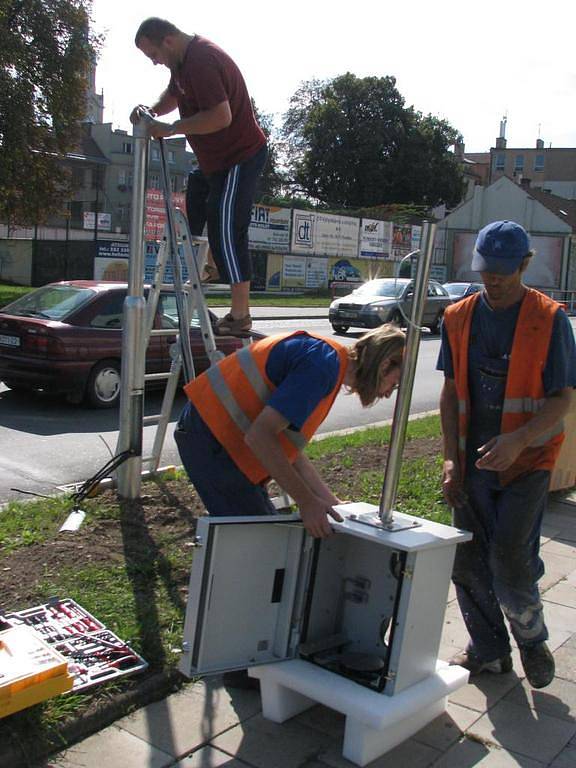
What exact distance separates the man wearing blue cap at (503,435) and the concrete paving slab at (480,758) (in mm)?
532

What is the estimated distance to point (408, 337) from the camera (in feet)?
10.6

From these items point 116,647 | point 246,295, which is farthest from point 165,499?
point 116,647

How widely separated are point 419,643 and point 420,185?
241ft

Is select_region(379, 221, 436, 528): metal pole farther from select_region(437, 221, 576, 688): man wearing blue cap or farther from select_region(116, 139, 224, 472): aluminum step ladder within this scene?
select_region(116, 139, 224, 472): aluminum step ladder

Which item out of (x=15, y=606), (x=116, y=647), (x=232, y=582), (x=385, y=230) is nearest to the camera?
(x=232, y=582)

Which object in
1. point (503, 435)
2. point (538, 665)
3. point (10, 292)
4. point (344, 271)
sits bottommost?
point (10, 292)

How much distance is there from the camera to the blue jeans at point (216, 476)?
11.5ft

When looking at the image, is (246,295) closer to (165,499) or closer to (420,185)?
(165,499)

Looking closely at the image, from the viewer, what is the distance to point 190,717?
3.35m

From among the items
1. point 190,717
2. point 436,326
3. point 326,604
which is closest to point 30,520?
point 190,717

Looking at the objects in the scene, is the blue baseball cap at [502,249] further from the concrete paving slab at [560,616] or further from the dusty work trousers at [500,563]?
the concrete paving slab at [560,616]

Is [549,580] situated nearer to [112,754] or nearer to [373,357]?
[373,357]

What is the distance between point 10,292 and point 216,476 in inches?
1180

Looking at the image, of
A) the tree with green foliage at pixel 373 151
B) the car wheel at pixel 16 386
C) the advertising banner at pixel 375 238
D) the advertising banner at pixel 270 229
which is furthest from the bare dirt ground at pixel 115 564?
the tree with green foliage at pixel 373 151
